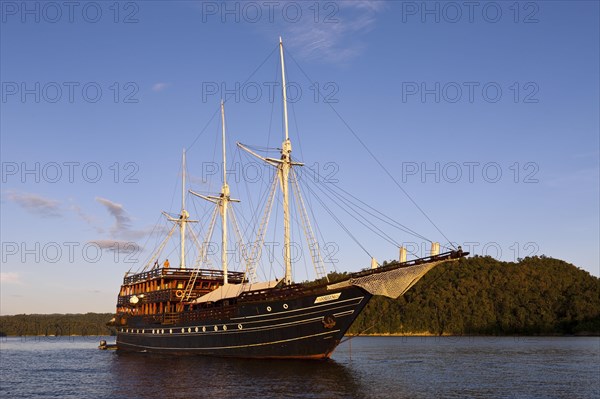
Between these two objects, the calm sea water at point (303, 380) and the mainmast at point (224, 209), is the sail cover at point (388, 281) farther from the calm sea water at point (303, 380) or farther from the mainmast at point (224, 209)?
the mainmast at point (224, 209)

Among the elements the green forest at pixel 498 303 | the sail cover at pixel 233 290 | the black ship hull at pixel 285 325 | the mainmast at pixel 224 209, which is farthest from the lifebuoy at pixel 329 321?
the green forest at pixel 498 303

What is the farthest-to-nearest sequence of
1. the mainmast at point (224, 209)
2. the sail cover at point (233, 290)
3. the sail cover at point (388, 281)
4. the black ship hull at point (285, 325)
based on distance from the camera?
1. the mainmast at point (224, 209)
2. the sail cover at point (233, 290)
3. the black ship hull at point (285, 325)
4. the sail cover at point (388, 281)

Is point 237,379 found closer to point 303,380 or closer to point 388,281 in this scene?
point 303,380

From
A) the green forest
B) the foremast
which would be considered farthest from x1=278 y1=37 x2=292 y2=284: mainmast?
the green forest

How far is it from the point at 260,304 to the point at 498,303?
351 feet

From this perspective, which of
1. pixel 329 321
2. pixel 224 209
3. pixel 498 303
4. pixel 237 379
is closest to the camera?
pixel 237 379

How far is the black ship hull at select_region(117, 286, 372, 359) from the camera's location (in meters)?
40.9

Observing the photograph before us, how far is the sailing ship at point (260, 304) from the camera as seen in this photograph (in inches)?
1587

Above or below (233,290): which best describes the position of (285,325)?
below

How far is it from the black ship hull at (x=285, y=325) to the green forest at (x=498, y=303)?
279 feet

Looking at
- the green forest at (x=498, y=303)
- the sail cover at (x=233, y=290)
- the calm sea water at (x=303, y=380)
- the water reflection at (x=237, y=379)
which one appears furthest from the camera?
the green forest at (x=498, y=303)

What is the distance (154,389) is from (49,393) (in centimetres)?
634

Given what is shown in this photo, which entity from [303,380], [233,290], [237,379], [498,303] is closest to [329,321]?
[303,380]

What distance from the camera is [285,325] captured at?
139ft
